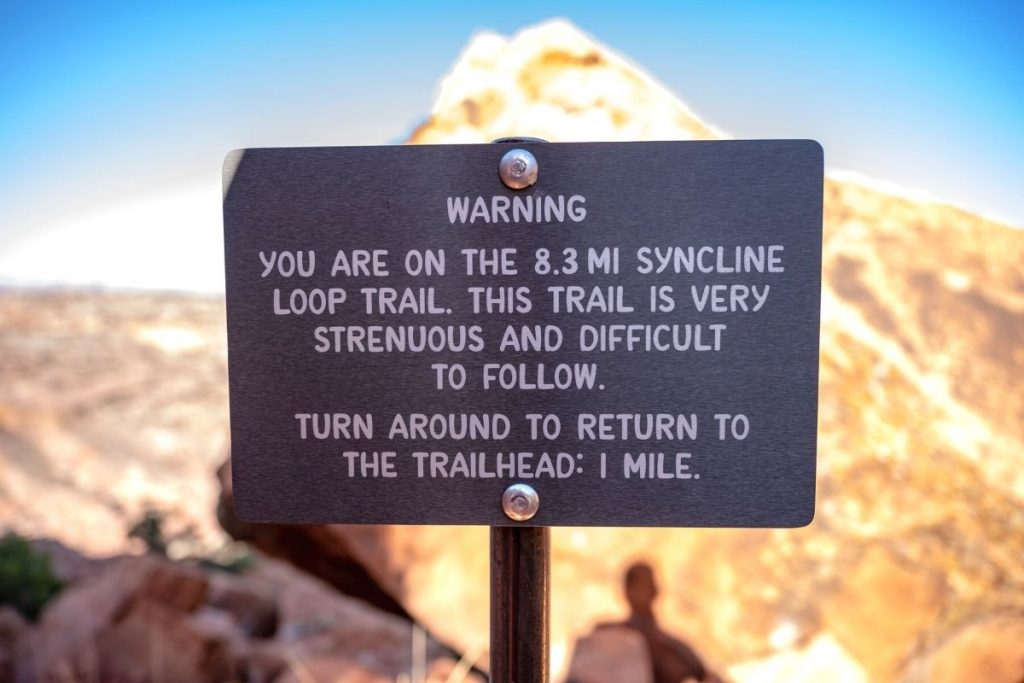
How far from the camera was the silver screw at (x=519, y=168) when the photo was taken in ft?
3.05

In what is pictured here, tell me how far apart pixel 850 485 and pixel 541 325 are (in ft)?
3.80

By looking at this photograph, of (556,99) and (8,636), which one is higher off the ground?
(556,99)

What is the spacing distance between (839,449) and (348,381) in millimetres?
1314

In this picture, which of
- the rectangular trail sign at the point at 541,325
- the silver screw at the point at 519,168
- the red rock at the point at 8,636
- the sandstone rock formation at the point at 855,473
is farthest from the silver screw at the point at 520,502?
the red rock at the point at 8,636

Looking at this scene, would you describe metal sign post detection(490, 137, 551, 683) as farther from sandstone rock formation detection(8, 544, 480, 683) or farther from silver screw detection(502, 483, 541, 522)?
sandstone rock formation detection(8, 544, 480, 683)

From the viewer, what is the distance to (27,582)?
377 centimetres

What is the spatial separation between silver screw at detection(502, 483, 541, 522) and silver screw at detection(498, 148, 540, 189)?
44 cm

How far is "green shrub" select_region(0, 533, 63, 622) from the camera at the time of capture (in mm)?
3652

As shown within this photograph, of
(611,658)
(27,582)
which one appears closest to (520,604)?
(611,658)

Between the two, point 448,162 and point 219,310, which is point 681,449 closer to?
point 448,162

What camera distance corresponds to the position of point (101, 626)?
244 cm

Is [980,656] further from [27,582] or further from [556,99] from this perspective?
[27,582]

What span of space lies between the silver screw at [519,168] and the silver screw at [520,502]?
0.44 meters

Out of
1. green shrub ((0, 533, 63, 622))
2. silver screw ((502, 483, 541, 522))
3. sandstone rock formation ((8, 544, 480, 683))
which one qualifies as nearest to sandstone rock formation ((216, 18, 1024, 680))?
sandstone rock formation ((8, 544, 480, 683))
